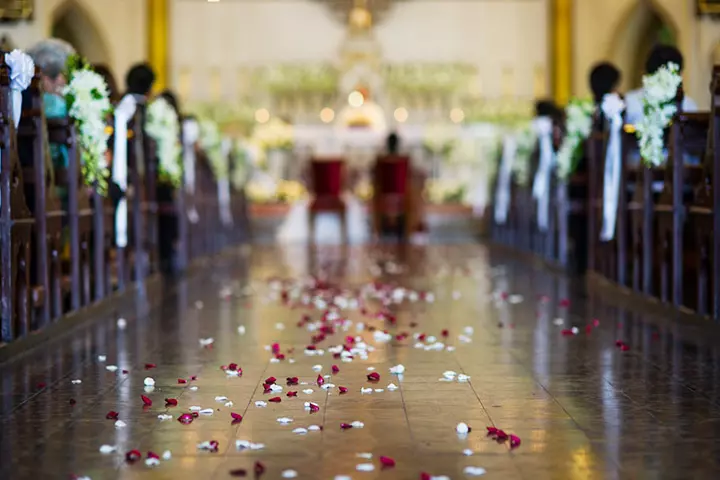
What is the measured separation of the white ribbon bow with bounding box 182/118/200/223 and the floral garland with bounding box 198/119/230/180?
1525 mm

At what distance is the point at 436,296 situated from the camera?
27.9ft

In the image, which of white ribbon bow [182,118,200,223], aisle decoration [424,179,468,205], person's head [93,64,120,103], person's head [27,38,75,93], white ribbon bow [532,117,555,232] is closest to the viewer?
person's head [27,38,75,93]

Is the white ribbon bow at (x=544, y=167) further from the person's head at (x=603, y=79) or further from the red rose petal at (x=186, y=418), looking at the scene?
the red rose petal at (x=186, y=418)

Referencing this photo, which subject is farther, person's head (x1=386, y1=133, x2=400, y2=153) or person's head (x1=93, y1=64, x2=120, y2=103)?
person's head (x1=386, y1=133, x2=400, y2=153)

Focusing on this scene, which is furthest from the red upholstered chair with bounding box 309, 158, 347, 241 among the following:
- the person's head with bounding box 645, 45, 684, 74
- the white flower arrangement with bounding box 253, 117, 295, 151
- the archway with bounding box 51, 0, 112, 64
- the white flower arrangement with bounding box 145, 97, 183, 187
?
the person's head with bounding box 645, 45, 684, 74

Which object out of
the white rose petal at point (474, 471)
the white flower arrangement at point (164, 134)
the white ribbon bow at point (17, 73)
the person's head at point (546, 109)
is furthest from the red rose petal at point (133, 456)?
the person's head at point (546, 109)

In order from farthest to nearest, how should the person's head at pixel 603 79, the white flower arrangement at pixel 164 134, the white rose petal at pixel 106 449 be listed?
the white flower arrangement at pixel 164 134 → the person's head at pixel 603 79 → the white rose petal at pixel 106 449

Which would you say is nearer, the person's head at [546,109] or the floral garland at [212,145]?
the person's head at [546,109]

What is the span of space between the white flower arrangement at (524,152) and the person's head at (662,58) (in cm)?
526

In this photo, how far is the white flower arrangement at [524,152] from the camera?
1340 cm

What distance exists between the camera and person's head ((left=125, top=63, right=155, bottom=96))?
9.30 meters

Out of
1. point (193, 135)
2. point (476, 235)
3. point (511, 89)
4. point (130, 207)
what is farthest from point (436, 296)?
point (511, 89)

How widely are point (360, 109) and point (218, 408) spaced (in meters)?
17.0

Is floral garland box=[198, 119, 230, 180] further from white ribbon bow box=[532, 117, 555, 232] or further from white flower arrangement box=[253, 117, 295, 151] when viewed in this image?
white flower arrangement box=[253, 117, 295, 151]
